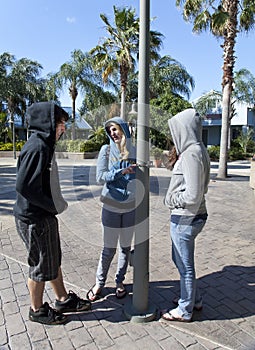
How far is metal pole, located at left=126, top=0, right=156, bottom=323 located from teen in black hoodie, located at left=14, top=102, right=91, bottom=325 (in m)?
0.60

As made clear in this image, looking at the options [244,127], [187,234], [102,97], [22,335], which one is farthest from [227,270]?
[244,127]

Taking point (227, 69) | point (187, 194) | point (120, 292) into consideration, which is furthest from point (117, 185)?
point (227, 69)

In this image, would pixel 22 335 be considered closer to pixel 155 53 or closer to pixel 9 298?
pixel 9 298

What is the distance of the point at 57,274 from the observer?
2.31 m

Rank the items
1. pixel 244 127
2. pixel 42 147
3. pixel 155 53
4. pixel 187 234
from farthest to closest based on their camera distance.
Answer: pixel 244 127
pixel 155 53
pixel 187 234
pixel 42 147

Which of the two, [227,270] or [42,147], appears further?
[227,270]

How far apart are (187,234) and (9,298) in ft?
5.77

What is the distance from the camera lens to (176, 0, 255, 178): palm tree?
34.5 feet

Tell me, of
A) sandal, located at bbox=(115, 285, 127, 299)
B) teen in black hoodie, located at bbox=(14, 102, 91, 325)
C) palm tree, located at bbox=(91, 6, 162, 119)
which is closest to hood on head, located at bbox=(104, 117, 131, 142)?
teen in black hoodie, located at bbox=(14, 102, 91, 325)

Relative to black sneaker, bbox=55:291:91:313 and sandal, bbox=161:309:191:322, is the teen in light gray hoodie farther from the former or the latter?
black sneaker, bbox=55:291:91:313

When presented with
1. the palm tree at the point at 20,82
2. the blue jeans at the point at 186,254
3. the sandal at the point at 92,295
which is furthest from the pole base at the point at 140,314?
the palm tree at the point at 20,82

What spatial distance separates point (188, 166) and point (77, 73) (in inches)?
897

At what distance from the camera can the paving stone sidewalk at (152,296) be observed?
218cm

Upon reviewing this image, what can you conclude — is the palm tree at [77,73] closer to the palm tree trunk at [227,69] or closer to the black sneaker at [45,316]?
the palm tree trunk at [227,69]
